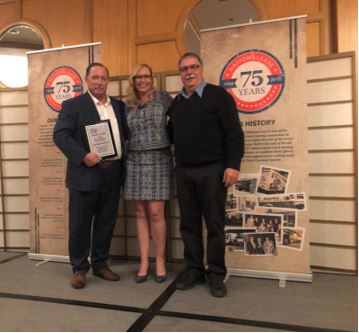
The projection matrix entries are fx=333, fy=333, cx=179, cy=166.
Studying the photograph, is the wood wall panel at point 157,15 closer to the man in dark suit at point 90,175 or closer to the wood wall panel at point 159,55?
the wood wall panel at point 159,55

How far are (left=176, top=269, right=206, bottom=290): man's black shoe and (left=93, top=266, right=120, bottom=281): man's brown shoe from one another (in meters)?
0.47

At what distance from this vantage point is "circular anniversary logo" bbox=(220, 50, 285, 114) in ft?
7.74

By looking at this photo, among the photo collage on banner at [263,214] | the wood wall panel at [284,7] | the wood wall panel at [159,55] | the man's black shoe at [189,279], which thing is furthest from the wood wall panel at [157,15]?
the man's black shoe at [189,279]

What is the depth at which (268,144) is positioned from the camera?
240 centimetres

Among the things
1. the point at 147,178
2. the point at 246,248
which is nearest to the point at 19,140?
the point at 147,178

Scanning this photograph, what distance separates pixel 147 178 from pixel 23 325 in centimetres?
112

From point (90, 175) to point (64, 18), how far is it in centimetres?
203

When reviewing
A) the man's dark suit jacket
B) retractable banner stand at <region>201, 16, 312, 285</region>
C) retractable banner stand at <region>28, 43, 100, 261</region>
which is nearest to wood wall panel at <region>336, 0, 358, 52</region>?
retractable banner stand at <region>201, 16, 312, 285</region>

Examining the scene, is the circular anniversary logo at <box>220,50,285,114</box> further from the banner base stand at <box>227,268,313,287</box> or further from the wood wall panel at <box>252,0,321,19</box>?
the banner base stand at <box>227,268,313,287</box>

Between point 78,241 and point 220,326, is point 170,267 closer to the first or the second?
point 78,241

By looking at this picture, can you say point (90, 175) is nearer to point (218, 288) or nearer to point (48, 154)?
point (48, 154)

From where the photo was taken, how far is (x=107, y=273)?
244 centimetres

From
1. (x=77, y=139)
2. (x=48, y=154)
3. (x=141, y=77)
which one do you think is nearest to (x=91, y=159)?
(x=77, y=139)

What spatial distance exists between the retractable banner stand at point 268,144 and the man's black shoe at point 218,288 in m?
Result: 0.36
